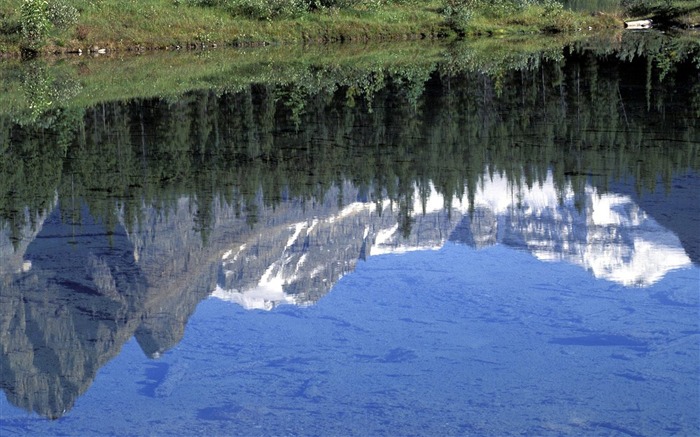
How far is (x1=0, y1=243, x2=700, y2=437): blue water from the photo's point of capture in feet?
35.8

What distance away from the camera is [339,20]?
7312 centimetres

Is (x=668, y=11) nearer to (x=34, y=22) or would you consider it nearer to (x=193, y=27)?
(x=193, y=27)

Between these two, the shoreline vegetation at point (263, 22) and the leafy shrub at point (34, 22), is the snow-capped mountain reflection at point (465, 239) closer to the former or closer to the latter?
the leafy shrub at point (34, 22)

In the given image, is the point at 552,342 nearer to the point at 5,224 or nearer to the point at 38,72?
the point at 5,224

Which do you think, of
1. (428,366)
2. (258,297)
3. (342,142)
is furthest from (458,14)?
(428,366)

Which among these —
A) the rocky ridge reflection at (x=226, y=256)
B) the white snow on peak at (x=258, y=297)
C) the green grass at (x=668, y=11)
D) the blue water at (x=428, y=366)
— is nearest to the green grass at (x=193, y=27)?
the green grass at (x=668, y=11)

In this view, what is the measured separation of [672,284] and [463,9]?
64.0 metres

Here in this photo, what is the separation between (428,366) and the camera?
12391 mm

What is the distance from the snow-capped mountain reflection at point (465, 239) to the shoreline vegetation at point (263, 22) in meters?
46.0

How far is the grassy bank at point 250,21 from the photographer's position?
62.1 meters

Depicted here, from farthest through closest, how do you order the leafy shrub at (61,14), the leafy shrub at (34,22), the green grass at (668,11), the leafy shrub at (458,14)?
the green grass at (668,11) → the leafy shrub at (458,14) → the leafy shrub at (61,14) → the leafy shrub at (34,22)

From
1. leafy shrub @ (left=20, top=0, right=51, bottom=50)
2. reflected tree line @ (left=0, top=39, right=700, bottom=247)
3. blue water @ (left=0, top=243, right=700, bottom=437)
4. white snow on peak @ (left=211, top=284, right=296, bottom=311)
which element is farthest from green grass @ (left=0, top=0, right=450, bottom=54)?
blue water @ (left=0, top=243, right=700, bottom=437)

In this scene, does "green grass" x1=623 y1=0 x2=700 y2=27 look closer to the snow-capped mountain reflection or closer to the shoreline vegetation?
the shoreline vegetation

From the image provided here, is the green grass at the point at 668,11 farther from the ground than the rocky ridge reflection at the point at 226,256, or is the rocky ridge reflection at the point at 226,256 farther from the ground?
the green grass at the point at 668,11
